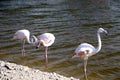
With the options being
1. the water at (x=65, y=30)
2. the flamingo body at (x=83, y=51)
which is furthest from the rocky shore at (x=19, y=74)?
the water at (x=65, y=30)

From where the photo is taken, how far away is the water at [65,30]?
11854 millimetres

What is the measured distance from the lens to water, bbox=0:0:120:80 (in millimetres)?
11854

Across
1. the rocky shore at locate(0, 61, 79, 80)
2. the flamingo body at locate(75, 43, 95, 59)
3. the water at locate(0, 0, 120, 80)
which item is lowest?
the rocky shore at locate(0, 61, 79, 80)

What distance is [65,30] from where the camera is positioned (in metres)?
16.6

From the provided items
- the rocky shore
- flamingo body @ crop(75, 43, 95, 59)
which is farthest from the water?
the rocky shore

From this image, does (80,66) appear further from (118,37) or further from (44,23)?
(44,23)

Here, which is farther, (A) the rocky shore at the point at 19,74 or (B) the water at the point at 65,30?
(B) the water at the point at 65,30

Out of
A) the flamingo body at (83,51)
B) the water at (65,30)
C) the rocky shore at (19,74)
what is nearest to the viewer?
the rocky shore at (19,74)

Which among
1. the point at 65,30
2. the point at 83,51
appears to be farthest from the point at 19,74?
the point at 65,30

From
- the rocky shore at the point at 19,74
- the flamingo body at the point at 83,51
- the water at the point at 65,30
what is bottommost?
the rocky shore at the point at 19,74

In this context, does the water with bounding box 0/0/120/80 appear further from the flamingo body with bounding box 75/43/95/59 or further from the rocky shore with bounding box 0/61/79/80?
the rocky shore with bounding box 0/61/79/80

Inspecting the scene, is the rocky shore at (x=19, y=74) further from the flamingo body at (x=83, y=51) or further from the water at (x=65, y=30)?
the water at (x=65, y=30)

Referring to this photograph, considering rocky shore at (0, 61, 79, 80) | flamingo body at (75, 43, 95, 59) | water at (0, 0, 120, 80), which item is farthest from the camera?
water at (0, 0, 120, 80)

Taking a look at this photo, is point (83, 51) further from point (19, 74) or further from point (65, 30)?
point (65, 30)
